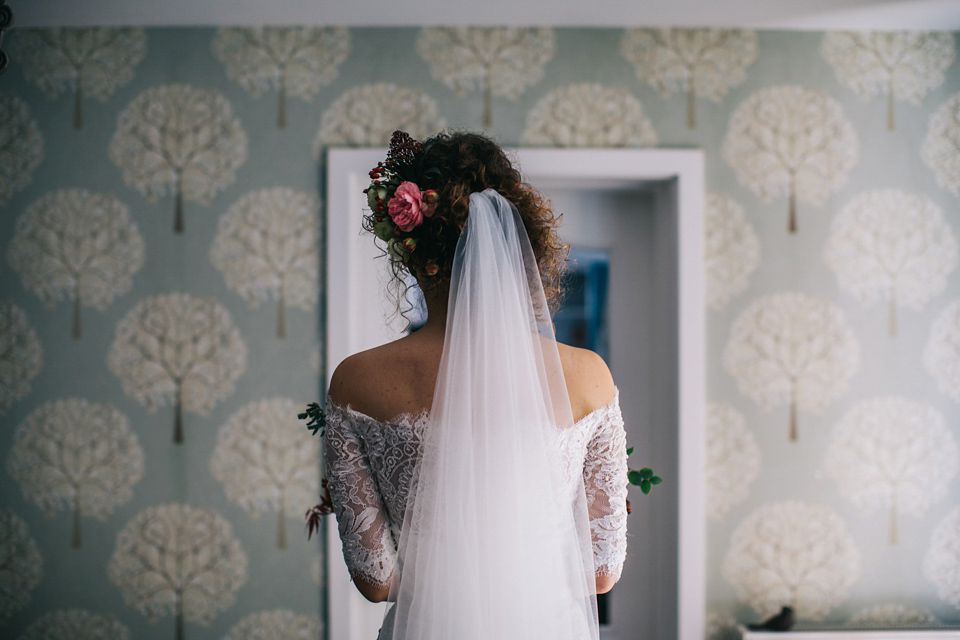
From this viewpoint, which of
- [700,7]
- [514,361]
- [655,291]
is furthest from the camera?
[655,291]

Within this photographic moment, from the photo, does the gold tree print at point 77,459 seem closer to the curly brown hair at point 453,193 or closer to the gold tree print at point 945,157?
the curly brown hair at point 453,193

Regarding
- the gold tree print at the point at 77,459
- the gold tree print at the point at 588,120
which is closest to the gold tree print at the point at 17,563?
the gold tree print at the point at 77,459

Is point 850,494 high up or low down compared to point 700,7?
down

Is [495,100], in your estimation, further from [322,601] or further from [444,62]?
[322,601]

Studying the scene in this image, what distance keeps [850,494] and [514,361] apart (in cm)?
166

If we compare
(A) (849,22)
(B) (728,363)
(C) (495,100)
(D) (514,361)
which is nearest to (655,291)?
(B) (728,363)

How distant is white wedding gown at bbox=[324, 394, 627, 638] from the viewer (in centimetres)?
89

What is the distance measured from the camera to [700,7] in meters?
1.78

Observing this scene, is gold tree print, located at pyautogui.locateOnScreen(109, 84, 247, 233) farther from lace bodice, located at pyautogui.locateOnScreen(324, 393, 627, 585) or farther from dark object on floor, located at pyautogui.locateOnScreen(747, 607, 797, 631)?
dark object on floor, located at pyautogui.locateOnScreen(747, 607, 797, 631)

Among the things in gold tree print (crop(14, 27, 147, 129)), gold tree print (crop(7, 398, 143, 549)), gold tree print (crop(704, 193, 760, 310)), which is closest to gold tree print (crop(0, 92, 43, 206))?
gold tree print (crop(14, 27, 147, 129))

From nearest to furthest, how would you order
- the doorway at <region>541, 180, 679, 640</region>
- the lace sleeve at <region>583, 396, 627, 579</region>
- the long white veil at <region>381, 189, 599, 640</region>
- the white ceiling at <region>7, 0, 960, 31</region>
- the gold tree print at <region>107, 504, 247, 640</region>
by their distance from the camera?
the long white veil at <region>381, 189, 599, 640</region>
the lace sleeve at <region>583, 396, 627, 579</region>
the white ceiling at <region>7, 0, 960, 31</region>
the gold tree print at <region>107, 504, 247, 640</region>
the doorway at <region>541, 180, 679, 640</region>

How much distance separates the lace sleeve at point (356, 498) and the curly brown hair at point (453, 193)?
0.90 feet

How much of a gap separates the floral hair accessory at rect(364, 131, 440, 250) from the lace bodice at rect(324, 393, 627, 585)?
290 millimetres

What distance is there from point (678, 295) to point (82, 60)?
2.16 metres
